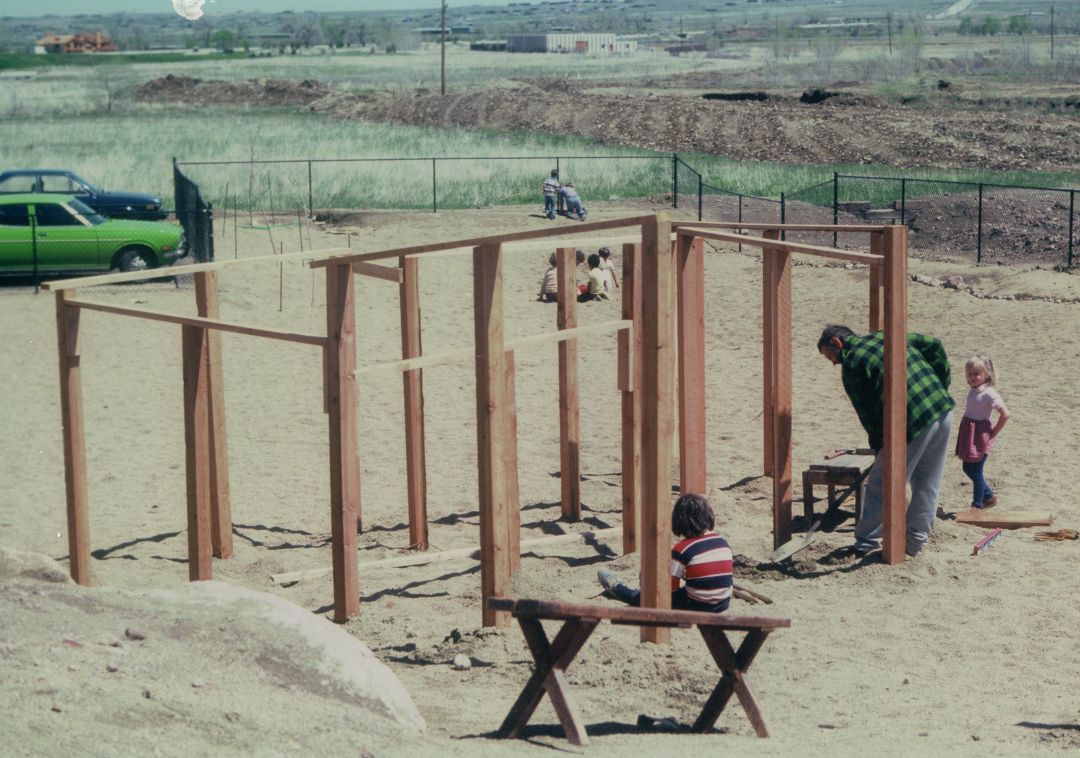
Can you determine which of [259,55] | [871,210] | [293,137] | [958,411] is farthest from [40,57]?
[958,411]

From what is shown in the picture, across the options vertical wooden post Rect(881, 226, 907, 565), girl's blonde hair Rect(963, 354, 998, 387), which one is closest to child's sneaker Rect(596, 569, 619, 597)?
vertical wooden post Rect(881, 226, 907, 565)

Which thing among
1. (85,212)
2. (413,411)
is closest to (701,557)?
(413,411)

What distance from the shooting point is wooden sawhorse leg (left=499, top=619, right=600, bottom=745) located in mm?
6602

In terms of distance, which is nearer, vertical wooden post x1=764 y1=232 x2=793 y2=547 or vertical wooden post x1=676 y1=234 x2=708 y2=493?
vertical wooden post x1=764 y1=232 x2=793 y2=547

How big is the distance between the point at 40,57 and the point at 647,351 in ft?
433

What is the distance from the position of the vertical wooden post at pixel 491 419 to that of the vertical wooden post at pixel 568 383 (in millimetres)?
2474

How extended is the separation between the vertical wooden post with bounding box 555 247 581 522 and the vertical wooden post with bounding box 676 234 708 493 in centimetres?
81

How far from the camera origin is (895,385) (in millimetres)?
9227

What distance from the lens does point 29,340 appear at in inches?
703

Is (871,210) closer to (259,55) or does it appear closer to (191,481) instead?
(191,481)

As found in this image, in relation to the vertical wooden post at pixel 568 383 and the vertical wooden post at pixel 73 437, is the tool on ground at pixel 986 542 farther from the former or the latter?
the vertical wooden post at pixel 73 437

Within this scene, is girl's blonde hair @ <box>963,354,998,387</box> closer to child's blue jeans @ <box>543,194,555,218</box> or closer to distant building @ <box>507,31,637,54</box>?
child's blue jeans @ <box>543,194,555,218</box>

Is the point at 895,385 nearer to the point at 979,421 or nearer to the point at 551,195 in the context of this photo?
the point at 979,421

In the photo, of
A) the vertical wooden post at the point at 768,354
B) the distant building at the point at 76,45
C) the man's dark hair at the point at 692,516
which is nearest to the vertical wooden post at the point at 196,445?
the man's dark hair at the point at 692,516
